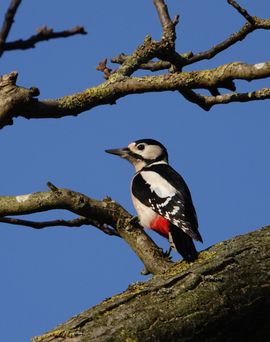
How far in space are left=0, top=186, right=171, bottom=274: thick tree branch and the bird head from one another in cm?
261

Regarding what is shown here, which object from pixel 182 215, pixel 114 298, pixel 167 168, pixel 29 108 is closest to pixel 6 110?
pixel 29 108

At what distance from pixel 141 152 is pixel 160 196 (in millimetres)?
1128

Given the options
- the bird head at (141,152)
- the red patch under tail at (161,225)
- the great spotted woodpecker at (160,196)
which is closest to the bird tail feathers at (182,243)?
the great spotted woodpecker at (160,196)

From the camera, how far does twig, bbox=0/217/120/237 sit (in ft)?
12.7

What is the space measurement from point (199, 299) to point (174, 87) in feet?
3.51

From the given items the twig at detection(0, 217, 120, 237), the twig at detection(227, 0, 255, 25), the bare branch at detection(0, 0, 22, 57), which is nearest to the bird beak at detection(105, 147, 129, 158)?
the twig at detection(0, 217, 120, 237)

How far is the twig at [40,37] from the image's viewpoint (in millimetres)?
1680

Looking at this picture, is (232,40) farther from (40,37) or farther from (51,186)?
(40,37)

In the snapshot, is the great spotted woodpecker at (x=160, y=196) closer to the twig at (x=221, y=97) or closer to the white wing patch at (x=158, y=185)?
the white wing patch at (x=158, y=185)

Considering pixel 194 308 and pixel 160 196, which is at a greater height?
pixel 160 196

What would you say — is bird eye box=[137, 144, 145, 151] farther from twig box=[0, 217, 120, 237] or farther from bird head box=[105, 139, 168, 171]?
twig box=[0, 217, 120, 237]

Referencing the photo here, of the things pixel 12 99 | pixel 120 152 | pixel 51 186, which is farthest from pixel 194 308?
pixel 120 152

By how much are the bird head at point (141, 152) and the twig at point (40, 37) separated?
475 centimetres

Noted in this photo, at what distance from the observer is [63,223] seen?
13.4ft
